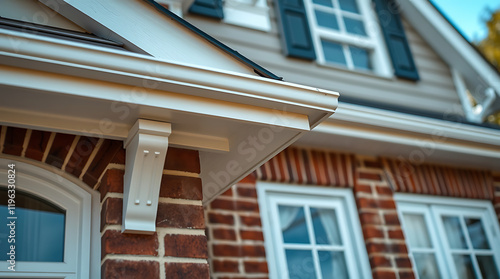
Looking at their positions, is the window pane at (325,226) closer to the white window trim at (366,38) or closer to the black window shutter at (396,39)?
the white window trim at (366,38)

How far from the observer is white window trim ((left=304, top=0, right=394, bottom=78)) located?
478cm

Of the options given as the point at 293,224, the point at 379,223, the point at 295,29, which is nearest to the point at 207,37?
the point at 293,224

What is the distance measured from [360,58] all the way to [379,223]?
1905 millimetres

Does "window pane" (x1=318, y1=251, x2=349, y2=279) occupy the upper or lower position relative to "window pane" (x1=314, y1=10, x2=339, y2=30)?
lower

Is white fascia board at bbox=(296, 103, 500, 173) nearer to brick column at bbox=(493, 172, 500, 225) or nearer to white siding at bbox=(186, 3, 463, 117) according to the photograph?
brick column at bbox=(493, 172, 500, 225)

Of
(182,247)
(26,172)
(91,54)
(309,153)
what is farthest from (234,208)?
(91,54)

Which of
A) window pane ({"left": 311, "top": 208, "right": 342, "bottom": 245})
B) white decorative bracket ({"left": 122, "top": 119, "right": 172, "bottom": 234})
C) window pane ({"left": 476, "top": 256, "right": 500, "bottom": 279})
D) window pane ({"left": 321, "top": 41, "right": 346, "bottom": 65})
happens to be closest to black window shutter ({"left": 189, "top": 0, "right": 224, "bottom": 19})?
window pane ({"left": 321, "top": 41, "right": 346, "bottom": 65})

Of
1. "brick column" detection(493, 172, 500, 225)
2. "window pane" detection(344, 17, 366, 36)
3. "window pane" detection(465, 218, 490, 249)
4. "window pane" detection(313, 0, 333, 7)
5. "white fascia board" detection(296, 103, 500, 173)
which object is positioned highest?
"window pane" detection(313, 0, 333, 7)

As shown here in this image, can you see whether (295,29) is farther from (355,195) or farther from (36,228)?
(36,228)

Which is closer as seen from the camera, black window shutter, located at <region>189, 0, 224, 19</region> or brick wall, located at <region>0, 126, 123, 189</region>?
brick wall, located at <region>0, 126, 123, 189</region>

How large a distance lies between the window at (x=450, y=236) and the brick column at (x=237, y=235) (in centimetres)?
126

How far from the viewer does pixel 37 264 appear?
2082 mm

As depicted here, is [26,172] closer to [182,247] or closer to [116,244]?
[116,244]

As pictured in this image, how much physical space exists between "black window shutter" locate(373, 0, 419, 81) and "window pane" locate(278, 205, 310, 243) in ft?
6.52
